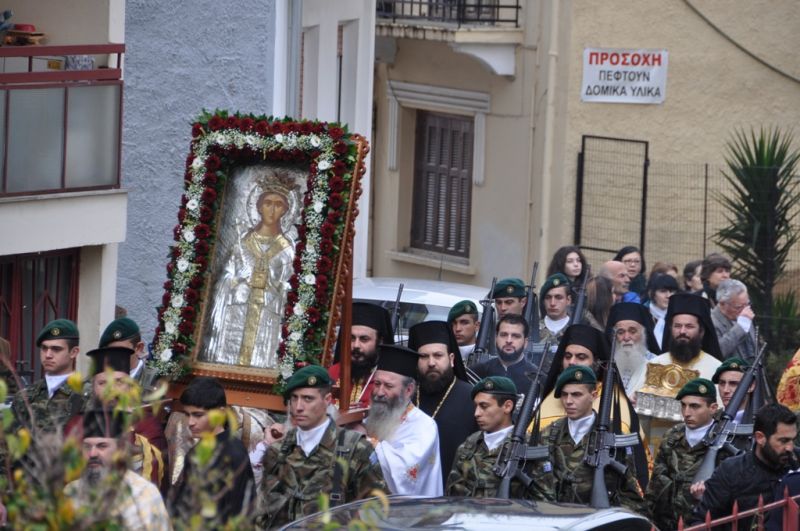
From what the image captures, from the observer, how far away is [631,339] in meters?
12.6

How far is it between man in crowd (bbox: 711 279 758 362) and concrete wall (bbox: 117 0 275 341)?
5069 mm

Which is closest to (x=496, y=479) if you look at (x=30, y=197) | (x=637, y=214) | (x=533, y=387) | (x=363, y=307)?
(x=533, y=387)

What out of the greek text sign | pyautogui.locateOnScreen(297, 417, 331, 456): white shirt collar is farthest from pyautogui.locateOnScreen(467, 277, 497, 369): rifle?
the greek text sign

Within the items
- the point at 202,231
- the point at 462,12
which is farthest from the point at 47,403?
the point at 462,12

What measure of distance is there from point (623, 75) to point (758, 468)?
39.4 ft

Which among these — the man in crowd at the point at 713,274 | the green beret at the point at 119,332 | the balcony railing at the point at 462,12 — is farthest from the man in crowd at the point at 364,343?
the balcony railing at the point at 462,12

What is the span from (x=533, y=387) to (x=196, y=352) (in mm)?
1939

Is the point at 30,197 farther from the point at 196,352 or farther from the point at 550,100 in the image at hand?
the point at 550,100

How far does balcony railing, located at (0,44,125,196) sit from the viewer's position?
12953mm

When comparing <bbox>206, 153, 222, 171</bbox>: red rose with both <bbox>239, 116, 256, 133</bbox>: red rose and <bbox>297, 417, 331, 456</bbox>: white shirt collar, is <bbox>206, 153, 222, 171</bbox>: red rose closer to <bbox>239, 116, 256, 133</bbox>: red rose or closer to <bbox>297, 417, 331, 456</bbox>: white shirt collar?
<bbox>239, 116, 256, 133</bbox>: red rose

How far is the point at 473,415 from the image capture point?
10.6 meters

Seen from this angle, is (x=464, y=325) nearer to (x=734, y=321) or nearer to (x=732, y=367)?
(x=734, y=321)

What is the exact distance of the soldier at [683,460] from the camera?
9.70 meters

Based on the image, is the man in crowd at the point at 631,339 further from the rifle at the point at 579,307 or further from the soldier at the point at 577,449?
the soldier at the point at 577,449
